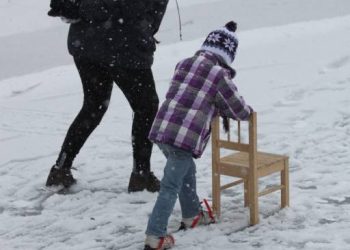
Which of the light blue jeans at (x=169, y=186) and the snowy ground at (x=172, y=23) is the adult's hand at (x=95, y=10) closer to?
the light blue jeans at (x=169, y=186)

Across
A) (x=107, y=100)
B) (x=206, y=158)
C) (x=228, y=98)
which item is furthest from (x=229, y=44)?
(x=206, y=158)

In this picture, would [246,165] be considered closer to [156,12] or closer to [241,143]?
[241,143]

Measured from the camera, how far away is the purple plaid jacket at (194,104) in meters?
3.97

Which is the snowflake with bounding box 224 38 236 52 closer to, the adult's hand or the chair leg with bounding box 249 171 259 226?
the chair leg with bounding box 249 171 259 226

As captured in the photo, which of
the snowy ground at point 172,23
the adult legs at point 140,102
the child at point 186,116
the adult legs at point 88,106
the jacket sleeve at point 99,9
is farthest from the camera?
the snowy ground at point 172,23

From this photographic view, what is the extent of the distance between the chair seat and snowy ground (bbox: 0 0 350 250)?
1.04ft

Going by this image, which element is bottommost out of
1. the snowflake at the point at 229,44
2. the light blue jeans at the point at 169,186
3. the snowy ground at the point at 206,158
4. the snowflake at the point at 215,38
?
the snowy ground at the point at 206,158

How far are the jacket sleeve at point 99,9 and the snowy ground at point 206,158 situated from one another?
1332 mm

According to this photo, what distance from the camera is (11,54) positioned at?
13.1 m

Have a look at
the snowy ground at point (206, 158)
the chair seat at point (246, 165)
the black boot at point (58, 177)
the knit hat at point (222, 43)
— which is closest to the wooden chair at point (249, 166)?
the chair seat at point (246, 165)

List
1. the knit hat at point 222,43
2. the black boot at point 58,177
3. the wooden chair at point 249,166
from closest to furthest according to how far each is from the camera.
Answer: the knit hat at point 222,43 < the wooden chair at point 249,166 < the black boot at point 58,177

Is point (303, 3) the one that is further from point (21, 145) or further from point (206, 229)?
point (206, 229)

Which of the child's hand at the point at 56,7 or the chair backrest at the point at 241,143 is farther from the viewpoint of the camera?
the child's hand at the point at 56,7

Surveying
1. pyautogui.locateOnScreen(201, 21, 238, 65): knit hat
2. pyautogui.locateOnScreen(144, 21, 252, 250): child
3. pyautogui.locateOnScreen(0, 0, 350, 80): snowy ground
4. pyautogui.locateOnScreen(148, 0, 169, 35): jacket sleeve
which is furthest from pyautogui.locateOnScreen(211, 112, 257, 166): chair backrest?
pyautogui.locateOnScreen(0, 0, 350, 80): snowy ground
